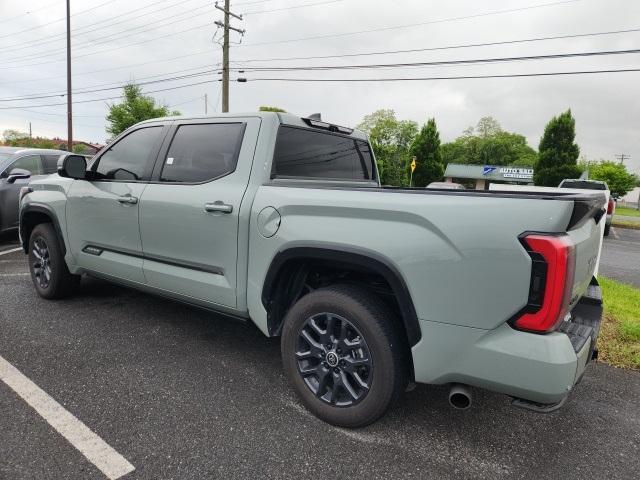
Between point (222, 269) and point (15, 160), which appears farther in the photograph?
point (15, 160)

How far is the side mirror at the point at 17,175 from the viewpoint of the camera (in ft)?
24.3

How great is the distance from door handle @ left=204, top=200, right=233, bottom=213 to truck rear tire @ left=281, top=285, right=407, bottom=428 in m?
0.77

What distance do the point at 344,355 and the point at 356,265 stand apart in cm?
52

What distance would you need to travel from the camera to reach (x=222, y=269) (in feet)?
9.71

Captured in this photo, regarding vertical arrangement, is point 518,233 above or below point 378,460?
above

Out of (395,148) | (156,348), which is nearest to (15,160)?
(156,348)

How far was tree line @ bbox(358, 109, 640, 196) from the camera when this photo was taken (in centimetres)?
2841

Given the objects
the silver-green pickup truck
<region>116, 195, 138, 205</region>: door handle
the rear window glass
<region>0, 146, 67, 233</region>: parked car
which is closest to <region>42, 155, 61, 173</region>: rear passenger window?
<region>0, 146, 67, 233</region>: parked car

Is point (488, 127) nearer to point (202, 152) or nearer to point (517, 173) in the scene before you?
point (517, 173)

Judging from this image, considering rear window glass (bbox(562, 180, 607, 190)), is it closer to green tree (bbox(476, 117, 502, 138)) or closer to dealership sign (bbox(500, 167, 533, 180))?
dealership sign (bbox(500, 167, 533, 180))

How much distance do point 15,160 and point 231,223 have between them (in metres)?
6.98

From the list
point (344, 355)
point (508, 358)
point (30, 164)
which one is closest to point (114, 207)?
point (344, 355)

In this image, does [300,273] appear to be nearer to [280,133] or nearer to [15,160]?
[280,133]

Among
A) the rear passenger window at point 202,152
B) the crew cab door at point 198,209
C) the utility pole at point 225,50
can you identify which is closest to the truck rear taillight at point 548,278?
the crew cab door at point 198,209
